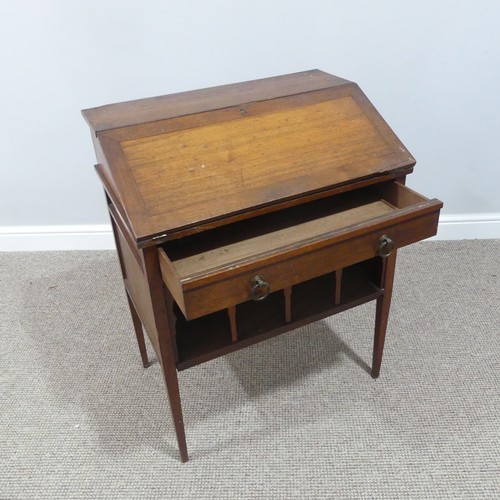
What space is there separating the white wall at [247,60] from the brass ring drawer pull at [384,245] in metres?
1.01

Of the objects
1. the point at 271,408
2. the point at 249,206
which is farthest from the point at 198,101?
the point at 271,408

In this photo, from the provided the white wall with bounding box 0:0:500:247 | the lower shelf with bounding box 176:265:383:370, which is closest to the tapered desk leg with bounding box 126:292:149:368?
the lower shelf with bounding box 176:265:383:370

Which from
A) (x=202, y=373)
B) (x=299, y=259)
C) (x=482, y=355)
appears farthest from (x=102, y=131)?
(x=482, y=355)

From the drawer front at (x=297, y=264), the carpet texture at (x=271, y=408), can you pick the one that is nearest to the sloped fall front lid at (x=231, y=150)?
the drawer front at (x=297, y=264)

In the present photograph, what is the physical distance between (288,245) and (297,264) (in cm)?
4

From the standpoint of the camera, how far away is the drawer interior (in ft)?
3.57

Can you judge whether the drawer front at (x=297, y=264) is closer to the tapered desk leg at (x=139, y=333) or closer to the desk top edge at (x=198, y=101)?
the desk top edge at (x=198, y=101)

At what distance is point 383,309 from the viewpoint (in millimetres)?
1365

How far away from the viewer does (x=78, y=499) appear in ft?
4.11

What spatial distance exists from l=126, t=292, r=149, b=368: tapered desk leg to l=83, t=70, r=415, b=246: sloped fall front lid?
477 millimetres

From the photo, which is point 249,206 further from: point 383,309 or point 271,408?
point 271,408

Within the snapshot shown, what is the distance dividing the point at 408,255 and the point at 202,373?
40.3 inches

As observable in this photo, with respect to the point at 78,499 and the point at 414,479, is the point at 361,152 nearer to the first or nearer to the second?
the point at 414,479

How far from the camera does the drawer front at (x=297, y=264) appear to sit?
0.91 meters
